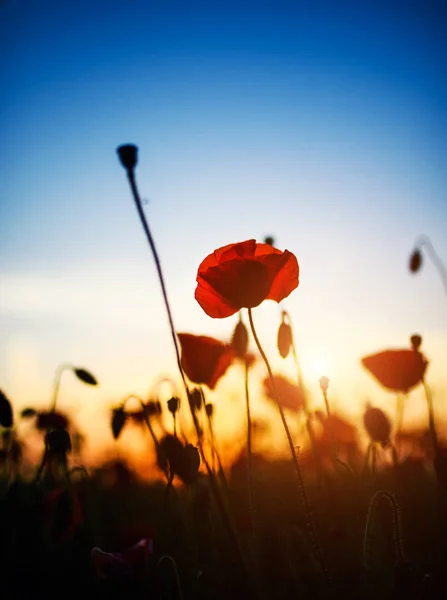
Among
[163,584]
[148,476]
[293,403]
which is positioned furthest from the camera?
[148,476]

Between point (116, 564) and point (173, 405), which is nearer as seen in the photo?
point (116, 564)

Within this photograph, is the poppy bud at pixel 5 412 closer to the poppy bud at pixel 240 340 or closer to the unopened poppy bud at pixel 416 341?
the poppy bud at pixel 240 340

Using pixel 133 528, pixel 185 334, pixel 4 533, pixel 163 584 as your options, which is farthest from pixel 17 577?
pixel 185 334

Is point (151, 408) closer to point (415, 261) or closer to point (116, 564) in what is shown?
point (116, 564)

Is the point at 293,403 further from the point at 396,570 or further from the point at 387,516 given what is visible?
the point at 396,570

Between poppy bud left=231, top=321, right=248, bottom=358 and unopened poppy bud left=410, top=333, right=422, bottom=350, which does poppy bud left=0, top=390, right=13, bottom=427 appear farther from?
unopened poppy bud left=410, top=333, right=422, bottom=350

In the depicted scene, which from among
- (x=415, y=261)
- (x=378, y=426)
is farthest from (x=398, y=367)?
(x=415, y=261)

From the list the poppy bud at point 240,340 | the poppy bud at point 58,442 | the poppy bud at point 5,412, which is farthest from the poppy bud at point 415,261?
the poppy bud at point 5,412
